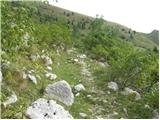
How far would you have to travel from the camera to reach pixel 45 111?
12.1 metres

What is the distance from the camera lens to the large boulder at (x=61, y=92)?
14962 millimetres

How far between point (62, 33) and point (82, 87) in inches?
792

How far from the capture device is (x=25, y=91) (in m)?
14.5

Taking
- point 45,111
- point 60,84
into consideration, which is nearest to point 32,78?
point 60,84

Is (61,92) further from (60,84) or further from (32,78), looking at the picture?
(32,78)

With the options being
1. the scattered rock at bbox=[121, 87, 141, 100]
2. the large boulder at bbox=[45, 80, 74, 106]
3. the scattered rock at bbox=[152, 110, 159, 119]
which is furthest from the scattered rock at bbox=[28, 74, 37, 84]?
the scattered rock at bbox=[152, 110, 159, 119]

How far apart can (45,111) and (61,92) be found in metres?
3.08

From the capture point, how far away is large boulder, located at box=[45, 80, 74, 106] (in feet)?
49.1

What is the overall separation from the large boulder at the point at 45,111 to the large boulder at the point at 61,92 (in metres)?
2.27

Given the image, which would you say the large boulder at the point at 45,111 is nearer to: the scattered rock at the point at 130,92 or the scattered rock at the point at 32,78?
the scattered rock at the point at 32,78

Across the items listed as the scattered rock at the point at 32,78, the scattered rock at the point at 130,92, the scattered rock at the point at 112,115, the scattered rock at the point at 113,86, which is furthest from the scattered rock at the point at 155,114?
the scattered rock at the point at 32,78

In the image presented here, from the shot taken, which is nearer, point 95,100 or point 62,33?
point 95,100

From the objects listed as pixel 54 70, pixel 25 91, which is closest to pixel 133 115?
pixel 25 91

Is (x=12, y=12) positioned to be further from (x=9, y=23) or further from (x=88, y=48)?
(x=88, y=48)
